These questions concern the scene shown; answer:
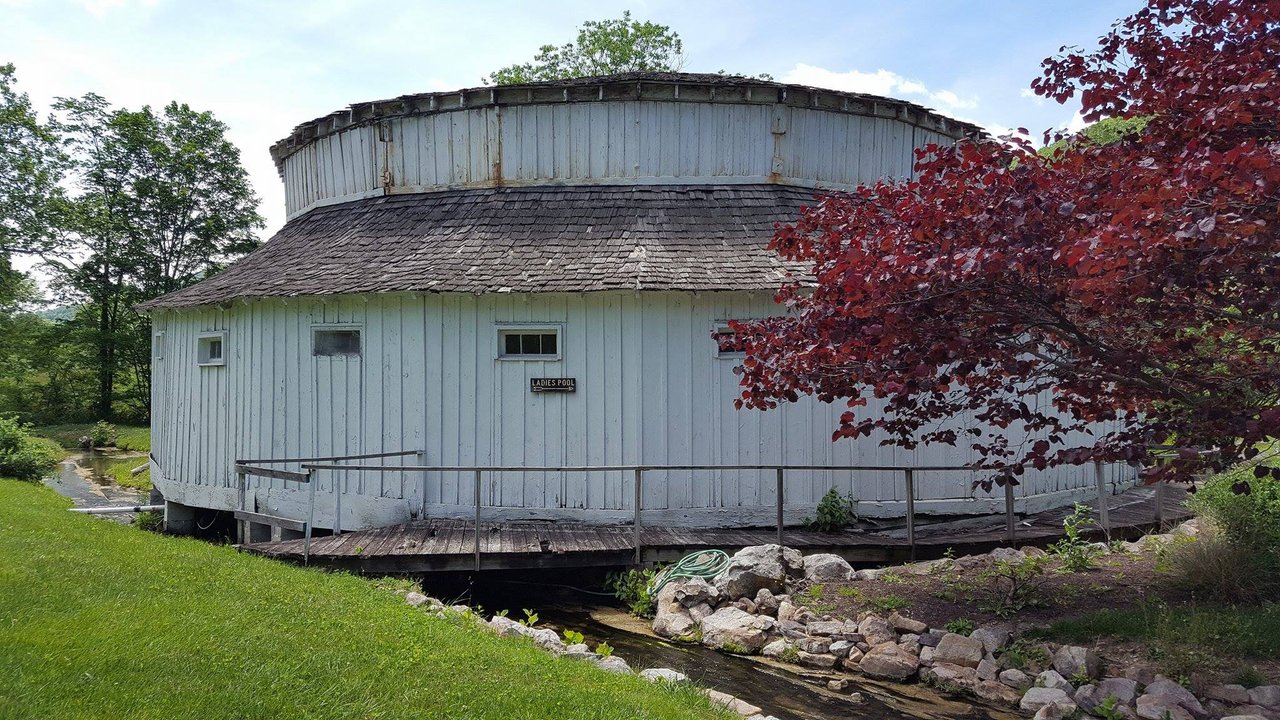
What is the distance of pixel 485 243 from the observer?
1108 centimetres

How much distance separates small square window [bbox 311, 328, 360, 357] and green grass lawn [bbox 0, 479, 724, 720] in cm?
404

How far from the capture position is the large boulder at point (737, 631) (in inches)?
296

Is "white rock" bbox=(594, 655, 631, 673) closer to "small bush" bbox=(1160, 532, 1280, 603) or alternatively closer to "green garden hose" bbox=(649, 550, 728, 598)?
"green garden hose" bbox=(649, 550, 728, 598)

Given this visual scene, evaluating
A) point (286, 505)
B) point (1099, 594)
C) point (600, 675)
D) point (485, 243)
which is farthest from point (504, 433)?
point (1099, 594)

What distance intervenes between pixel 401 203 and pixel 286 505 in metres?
4.67

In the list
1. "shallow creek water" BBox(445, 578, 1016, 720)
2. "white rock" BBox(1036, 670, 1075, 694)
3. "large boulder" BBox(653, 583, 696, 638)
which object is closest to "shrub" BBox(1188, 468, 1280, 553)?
"white rock" BBox(1036, 670, 1075, 694)

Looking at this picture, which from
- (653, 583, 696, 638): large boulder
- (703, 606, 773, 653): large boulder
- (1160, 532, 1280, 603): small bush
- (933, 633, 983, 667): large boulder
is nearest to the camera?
(933, 633, 983, 667): large boulder

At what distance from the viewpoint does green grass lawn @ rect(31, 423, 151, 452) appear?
29031 mm

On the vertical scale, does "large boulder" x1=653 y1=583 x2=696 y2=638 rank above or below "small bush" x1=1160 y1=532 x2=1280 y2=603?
below

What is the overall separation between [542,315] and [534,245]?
1150 mm

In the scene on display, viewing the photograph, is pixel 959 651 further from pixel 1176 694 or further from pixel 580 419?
pixel 580 419

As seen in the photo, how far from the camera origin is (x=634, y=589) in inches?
349

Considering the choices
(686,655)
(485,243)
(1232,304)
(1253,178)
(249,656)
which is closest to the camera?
(1253,178)

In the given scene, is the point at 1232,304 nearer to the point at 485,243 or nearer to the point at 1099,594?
the point at 1099,594
